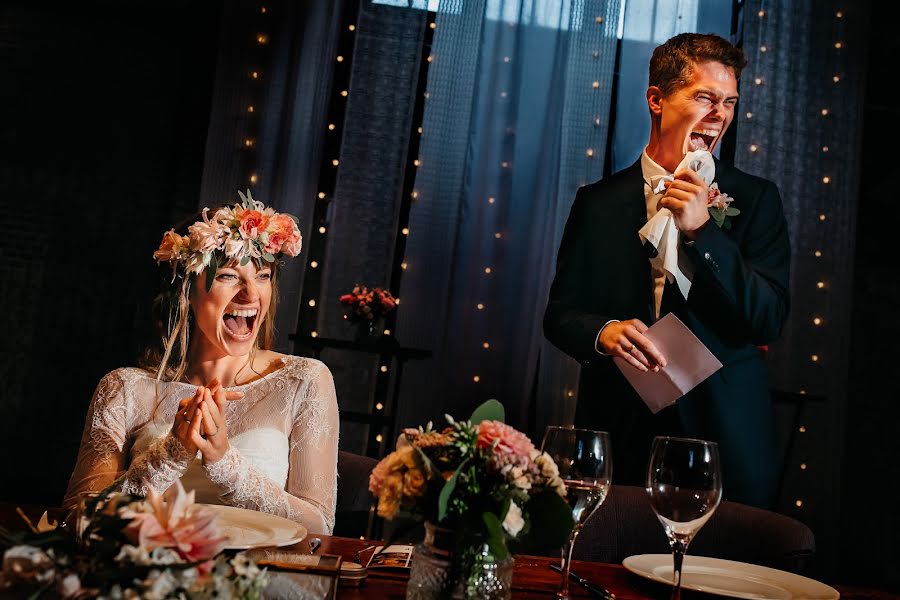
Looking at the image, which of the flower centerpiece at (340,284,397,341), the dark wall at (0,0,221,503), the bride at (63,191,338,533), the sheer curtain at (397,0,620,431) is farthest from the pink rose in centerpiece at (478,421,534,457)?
the dark wall at (0,0,221,503)

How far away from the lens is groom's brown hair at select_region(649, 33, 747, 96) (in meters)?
2.45

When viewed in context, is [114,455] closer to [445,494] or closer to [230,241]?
[230,241]

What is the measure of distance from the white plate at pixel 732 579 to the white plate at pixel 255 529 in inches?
19.2

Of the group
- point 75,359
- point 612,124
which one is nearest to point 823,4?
point 612,124

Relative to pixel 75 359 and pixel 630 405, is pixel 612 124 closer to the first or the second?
pixel 630 405

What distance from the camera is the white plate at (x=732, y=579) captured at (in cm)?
124

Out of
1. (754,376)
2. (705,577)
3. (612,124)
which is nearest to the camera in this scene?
(705,577)

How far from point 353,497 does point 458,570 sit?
105 cm

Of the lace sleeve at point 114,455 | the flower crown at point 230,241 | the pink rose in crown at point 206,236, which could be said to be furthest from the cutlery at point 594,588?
the pink rose in crown at point 206,236

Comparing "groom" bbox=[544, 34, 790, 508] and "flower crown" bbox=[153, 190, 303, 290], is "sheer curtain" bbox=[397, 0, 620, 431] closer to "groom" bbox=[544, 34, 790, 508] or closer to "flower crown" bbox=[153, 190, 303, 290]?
"groom" bbox=[544, 34, 790, 508]

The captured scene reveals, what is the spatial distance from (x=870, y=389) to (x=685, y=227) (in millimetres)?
2884

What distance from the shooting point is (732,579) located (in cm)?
133

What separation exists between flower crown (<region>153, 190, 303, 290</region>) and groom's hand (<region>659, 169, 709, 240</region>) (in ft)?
3.07

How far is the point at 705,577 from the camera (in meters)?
1.32
